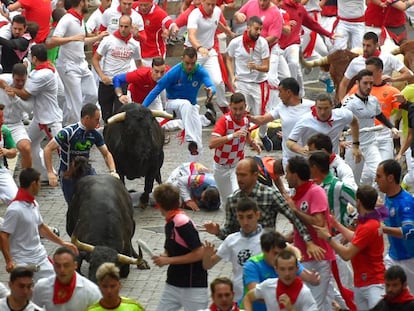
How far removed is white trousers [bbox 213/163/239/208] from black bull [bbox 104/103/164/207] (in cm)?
107

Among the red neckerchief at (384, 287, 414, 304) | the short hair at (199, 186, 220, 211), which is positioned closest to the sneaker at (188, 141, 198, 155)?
the short hair at (199, 186, 220, 211)

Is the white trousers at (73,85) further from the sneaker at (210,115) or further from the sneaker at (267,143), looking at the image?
the sneaker at (267,143)

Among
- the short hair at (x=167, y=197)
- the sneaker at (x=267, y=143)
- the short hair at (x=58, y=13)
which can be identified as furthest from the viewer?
Result: the short hair at (x=58, y=13)

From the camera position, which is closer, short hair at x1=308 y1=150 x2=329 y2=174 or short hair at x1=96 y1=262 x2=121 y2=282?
short hair at x1=96 y1=262 x2=121 y2=282

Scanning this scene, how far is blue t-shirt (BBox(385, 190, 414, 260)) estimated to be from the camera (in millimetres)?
14266

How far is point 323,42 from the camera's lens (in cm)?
2583

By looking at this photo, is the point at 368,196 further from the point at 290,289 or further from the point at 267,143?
the point at 267,143

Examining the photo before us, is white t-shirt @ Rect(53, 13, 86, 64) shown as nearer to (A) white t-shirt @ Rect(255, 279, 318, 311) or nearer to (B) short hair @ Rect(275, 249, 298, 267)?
(A) white t-shirt @ Rect(255, 279, 318, 311)

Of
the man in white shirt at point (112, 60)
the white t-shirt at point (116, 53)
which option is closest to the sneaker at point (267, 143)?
the man in white shirt at point (112, 60)

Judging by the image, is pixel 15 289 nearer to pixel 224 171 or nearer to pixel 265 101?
pixel 224 171

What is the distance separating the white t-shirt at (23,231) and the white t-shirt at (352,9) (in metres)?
10.9

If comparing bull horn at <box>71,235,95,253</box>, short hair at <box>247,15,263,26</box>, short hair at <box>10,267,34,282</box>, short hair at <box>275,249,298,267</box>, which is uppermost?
short hair at <box>275,249,298,267</box>

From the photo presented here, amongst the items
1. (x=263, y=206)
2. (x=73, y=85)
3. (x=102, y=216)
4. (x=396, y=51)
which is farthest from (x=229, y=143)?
(x=396, y=51)

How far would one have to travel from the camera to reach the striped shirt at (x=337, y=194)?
49.2ft
